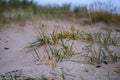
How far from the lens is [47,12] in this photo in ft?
24.3

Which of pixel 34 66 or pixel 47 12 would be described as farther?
pixel 47 12

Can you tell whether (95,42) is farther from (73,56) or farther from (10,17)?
(10,17)

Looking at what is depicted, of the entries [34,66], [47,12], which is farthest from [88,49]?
[47,12]

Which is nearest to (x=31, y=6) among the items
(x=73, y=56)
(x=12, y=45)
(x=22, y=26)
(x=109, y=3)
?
(x=22, y=26)

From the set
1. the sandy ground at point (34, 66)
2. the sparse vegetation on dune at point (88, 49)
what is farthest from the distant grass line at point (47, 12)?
the sparse vegetation on dune at point (88, 49)

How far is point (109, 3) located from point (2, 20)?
2467mm

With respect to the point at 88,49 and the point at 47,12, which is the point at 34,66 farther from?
the point at 47,12

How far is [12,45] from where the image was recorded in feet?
14.2

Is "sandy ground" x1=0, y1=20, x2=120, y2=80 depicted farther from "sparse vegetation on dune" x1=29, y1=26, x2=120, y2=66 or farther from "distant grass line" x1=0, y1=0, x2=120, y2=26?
"distant grass line" x1=0, y1=0, x2=120, y2=26

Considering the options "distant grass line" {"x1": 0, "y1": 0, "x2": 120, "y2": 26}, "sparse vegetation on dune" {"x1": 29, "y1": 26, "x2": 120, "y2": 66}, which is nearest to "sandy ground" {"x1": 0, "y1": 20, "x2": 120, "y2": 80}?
"sparse vegetation on dune" {"x1": 29, "y1": 26, "x2": 120, "y2": 66}

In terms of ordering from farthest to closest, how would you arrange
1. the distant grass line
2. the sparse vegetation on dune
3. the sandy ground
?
the distant grass line < the sparse vegetation on dune < the sandy ground

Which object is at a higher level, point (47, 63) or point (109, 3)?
point (109, 3)

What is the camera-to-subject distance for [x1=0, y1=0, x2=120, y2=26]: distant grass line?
6.29 m

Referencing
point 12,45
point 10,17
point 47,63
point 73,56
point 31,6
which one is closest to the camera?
point 47,63
